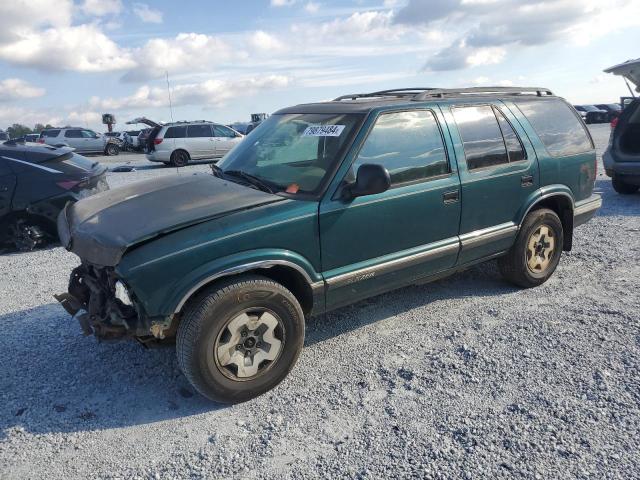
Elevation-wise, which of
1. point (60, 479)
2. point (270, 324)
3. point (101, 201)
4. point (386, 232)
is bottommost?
point (60, 479)

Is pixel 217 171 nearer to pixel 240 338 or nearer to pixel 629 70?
pixel 240 338

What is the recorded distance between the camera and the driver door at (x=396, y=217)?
3.46m

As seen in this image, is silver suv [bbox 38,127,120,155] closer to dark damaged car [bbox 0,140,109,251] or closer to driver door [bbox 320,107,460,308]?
dark damaged car [bbox 0,140,109,251]

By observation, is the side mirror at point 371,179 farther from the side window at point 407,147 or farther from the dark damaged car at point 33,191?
the dark damaged car at point 33,191

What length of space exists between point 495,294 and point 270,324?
2.44 m

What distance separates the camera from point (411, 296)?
185 inches

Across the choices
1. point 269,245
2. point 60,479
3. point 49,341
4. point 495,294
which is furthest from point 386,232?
point 49,341

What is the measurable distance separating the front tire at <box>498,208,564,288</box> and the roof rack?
1169mm

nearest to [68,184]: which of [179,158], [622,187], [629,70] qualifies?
[622,187]

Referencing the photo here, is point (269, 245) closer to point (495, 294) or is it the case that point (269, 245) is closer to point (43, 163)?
point (495, 294)

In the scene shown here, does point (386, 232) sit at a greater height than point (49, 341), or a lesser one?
greater

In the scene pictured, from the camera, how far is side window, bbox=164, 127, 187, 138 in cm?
1852

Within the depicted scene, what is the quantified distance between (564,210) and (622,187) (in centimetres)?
484

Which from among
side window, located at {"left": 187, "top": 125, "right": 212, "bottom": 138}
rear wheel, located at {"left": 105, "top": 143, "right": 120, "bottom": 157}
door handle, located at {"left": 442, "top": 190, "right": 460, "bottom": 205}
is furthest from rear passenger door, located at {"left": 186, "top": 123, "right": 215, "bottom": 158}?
door handle, located at {"left": 442, "top": 190, "right": 460, "bottom": 205}
